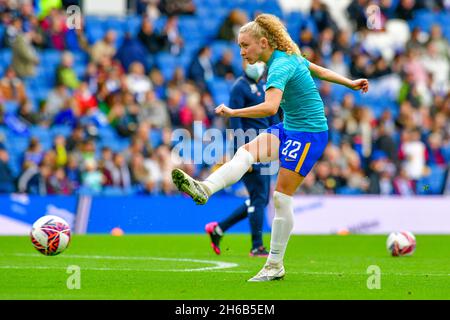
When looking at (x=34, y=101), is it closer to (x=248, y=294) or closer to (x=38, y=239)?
(x=38, y=239)

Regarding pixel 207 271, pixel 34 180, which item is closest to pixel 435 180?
pixel 34 180

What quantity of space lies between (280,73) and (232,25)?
1679cm

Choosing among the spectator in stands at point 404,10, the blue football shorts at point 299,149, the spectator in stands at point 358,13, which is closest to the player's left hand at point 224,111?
the blue football shorts at point 299,149

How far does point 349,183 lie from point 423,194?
214 centimetres

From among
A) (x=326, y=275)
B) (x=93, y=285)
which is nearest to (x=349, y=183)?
(x=326, y=275)

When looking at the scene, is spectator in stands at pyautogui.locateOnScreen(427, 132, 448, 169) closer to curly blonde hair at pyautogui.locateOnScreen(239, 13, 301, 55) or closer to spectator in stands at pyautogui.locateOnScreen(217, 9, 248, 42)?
spectator in stands at pyautogui.locateOnScreen(217, 9, 248, 42)

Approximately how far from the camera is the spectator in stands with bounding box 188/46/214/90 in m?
24.2

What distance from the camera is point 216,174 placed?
911 centimetres

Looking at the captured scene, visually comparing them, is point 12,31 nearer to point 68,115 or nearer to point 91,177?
point 68,115

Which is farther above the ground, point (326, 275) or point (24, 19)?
point (24, 19)

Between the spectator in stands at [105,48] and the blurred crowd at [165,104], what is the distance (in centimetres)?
2

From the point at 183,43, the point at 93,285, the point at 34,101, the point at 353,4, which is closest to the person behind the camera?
the point at 93,285

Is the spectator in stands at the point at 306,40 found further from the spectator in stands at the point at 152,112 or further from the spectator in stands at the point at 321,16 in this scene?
the spectator in stands at the point at 152,112
